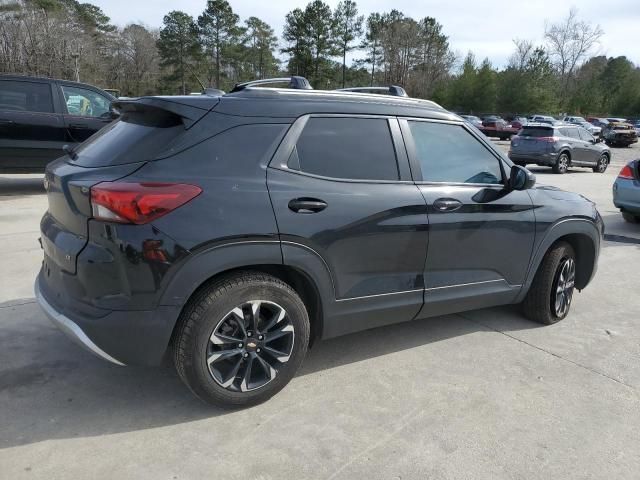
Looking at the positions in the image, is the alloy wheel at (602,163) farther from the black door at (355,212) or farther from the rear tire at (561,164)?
the black door at (355,212)

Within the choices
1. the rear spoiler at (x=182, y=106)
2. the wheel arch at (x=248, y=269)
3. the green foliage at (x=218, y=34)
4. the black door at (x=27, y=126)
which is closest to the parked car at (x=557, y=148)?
the black door at (x=27, y=126)

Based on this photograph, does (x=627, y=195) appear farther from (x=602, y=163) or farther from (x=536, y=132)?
(x=602, y=163)

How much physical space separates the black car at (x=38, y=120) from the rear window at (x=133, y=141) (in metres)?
5.77

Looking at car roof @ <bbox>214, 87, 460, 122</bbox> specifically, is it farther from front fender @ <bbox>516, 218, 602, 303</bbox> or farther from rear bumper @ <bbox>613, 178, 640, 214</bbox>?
rear bumper @ <bbox>613, 178, 640, 214</bbox>

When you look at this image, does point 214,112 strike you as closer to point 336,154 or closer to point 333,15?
point 336,154

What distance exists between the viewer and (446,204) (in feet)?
11.0

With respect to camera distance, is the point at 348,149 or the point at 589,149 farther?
the point at 589,149

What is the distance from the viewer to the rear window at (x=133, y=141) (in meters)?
2.66

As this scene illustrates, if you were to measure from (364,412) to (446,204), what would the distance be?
4.64ft

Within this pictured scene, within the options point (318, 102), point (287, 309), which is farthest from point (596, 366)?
point (318, 102)

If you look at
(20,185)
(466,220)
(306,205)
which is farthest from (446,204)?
(20,185)

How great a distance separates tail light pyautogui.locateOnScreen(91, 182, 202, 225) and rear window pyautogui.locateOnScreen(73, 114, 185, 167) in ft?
0.75

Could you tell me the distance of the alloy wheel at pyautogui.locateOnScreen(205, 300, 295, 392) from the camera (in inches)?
107

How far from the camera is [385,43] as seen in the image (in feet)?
251
